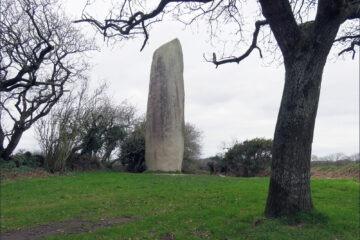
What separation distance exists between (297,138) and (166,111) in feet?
45.0

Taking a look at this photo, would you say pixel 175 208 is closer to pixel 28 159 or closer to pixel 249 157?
pixel 249 157

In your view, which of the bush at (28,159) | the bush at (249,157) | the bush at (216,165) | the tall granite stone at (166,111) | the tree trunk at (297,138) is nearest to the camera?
the tree trunk at (297,138)

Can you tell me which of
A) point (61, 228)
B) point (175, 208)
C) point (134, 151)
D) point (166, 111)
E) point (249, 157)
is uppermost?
point (166, 111)

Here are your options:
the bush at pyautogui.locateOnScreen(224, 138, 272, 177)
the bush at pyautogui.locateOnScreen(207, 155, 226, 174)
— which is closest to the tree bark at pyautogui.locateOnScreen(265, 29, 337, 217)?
the bush at pyautogui.locateOnScreen(224, 138, 272, 177)

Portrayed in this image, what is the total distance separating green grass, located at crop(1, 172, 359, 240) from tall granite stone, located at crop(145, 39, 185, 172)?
3.97 m

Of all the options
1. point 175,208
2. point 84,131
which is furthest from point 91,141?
point 175,208

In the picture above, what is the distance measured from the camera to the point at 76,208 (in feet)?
39.5

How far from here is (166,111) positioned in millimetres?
22625

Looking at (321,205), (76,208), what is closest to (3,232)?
(76,208)

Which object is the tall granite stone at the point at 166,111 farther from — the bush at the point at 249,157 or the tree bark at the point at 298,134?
the tree bark at the point at 298,134

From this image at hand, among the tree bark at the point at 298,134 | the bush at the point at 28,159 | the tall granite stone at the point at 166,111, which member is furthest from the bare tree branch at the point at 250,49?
the bush at the point at 28,159

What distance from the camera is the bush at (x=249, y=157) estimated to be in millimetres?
23750

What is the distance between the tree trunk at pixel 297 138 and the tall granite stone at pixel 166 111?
13220mm

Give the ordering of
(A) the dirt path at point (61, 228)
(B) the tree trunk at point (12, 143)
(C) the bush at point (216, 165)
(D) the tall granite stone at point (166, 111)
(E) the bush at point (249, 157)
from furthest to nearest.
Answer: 1. (C) the bush at point (216, 165)
2. (E) the bush at point (249, 157)
3. (B) the tree trunk at point (12, 143)
4. (D) the tall granite stone at point (166, 111)
5. (A) the dirt path at point (61, 228)
